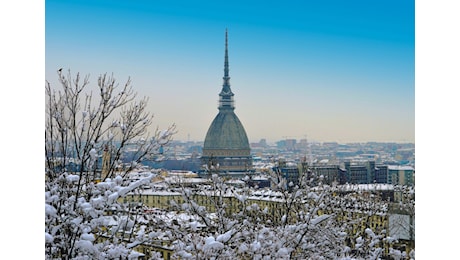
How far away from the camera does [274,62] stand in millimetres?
2992

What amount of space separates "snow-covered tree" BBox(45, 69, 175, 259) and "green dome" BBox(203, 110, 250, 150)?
46.1 inches

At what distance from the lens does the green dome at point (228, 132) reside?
3.67m

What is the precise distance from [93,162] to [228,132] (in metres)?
3.73

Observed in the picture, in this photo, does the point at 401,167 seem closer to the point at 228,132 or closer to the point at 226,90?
the point at 226,90

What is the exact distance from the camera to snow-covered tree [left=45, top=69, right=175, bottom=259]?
175 centimetres

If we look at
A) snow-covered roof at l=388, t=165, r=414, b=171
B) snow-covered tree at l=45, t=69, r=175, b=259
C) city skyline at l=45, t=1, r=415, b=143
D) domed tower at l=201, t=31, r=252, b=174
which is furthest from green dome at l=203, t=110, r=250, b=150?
snow-covered tree at l=45, t=69, r=175, b=259

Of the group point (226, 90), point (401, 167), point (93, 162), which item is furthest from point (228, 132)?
point (93, 162)

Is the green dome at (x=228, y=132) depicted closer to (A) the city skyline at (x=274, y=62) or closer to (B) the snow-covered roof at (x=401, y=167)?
(A) the city skyline at (x=274, y=62)

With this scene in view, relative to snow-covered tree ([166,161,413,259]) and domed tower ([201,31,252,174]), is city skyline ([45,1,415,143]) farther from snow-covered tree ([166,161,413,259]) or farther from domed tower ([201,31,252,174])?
snow-covered tree ([166,161,413,259])

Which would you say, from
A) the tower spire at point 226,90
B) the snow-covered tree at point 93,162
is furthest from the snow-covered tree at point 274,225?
the tower spire at point 226,90

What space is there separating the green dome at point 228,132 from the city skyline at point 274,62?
320mm
